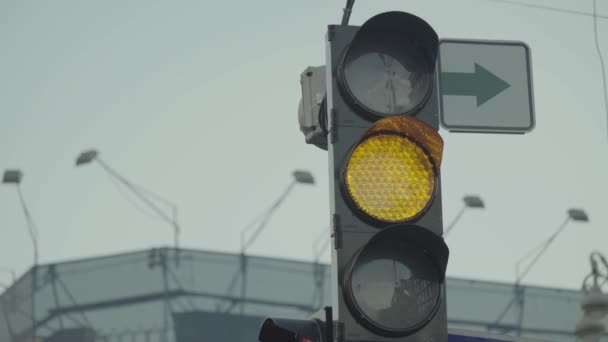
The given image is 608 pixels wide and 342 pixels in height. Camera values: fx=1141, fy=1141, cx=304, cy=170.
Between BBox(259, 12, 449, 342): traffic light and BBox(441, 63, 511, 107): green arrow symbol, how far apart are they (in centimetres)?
78

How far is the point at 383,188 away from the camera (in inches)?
143

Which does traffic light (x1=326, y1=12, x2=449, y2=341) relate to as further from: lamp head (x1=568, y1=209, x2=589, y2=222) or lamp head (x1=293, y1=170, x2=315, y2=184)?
lamp head (x1=568, y1=209, x2=589, y2=222)

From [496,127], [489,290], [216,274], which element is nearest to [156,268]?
[216,274]

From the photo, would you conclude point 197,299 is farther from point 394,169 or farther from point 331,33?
point 394,169

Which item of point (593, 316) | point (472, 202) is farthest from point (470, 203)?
point (593, 316)

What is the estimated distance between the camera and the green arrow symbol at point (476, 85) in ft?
15.3

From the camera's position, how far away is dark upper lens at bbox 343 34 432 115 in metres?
3.75

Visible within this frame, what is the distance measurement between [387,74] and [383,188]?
0.42 m

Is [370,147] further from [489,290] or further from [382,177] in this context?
[489,290]

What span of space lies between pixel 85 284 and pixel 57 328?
1564 millimetres

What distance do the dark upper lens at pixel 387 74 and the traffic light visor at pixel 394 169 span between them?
0.31ft

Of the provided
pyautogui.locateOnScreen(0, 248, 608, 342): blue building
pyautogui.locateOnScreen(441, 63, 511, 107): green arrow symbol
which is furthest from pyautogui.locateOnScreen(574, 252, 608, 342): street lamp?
pyautogui.locateOnScreen(0, 248, 608, 342): blue building

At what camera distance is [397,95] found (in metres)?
3.79

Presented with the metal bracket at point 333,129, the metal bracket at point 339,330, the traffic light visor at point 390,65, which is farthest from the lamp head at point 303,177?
the metal bracket at point 339,330
